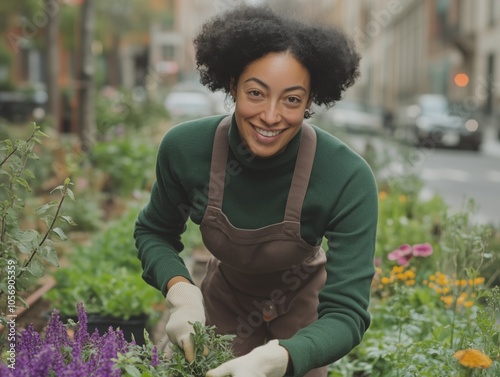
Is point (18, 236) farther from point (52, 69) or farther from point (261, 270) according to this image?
point (52, 69)

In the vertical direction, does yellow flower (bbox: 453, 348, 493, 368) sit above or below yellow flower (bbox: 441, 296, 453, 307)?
above

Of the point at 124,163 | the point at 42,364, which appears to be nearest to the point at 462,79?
the point at 124,163

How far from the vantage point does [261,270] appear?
2715 mm

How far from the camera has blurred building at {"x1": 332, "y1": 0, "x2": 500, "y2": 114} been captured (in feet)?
109

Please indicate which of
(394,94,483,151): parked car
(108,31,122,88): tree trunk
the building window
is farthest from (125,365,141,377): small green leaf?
(108,31,122,88): tree trunk

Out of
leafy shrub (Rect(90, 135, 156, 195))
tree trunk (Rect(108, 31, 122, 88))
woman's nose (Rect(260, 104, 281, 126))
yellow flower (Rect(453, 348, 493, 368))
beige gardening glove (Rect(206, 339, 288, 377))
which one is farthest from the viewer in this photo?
tree trunk (Rect(108, 31, 122, 88))

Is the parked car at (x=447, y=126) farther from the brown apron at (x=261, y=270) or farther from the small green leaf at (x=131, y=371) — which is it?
the small green leaf at (x=131, y=371)

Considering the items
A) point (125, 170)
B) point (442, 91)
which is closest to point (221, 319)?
point (125, 170)

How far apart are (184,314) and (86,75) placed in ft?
27.5

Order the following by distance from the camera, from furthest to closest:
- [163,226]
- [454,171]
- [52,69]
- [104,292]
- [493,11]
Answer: [493,11] < [454,171] < [52,69] < [104,292] < [163,226]

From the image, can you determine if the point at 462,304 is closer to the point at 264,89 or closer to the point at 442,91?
the point at 264,89

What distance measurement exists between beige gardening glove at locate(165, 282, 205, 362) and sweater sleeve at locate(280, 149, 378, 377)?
0.90ft

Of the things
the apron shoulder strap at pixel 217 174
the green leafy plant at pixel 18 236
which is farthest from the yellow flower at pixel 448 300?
the green leafy plant at pixel 18 236

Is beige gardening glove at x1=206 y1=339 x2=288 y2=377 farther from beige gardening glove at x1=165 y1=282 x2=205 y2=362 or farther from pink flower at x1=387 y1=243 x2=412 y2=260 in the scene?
pink flower at x1=387 y1=243 x2=412 y2=260
